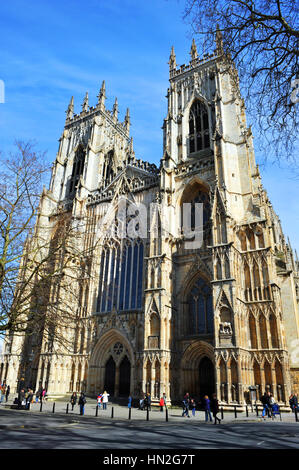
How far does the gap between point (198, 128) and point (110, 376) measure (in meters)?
21.4

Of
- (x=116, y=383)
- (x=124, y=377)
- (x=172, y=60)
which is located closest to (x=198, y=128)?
(x=172, y=60)

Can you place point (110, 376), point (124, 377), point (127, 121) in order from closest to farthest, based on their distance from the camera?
point (124, 377)
point (110, 376)
point (127, 121)

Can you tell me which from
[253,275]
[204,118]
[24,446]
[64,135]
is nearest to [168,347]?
[253,275]

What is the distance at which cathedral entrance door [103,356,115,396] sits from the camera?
24281 millimetres

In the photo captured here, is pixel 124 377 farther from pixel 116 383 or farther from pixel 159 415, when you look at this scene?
pixel 159 415

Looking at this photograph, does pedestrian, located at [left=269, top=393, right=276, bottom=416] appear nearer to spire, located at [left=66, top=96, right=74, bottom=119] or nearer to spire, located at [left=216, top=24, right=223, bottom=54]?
spire, located at [left=216, top=24, right=223, bottom=54]

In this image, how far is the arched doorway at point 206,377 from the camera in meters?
21.0

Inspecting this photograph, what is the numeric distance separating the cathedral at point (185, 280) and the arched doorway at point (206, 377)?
62mm

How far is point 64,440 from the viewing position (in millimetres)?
8461

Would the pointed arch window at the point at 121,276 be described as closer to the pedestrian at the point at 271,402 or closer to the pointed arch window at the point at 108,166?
the pedestrian at the point at 271,402

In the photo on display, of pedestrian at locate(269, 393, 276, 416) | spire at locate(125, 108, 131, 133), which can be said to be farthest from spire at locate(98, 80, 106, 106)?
pedestrian at locate(269, 393, 276, 416)

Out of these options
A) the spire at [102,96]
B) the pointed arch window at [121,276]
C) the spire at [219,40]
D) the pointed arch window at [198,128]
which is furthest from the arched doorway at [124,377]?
the spire at [102,96]

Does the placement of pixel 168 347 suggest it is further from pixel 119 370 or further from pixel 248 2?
pixel 248 2

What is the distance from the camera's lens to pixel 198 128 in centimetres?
2983
